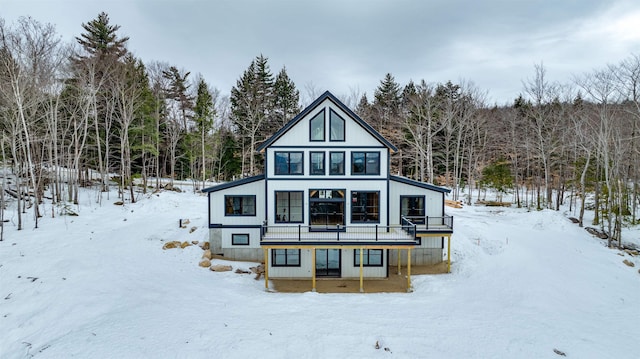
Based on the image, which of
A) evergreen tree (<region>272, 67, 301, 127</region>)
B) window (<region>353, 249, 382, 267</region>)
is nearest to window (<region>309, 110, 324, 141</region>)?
window (<region>353, 249, 382, 267</region>)

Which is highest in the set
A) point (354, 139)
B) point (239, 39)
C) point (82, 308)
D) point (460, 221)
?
point (239, 39)

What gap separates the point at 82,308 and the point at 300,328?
312 inches

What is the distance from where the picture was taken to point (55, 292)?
10.9 m

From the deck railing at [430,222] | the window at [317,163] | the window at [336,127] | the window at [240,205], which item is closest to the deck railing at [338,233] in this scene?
the deck railing at [430,222]

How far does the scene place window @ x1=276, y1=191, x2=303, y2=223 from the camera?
15906 millimetres

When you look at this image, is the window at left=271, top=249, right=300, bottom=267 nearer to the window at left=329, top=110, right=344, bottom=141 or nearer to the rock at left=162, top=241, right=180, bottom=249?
the rock at left=162, top=241, right=180, bottom=249

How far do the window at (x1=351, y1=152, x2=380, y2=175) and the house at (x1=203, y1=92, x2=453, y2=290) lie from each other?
0.18 ft

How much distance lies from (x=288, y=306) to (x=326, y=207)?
5.96m

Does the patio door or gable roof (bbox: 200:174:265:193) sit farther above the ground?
gable roof (bbox: 200:174:265:193)

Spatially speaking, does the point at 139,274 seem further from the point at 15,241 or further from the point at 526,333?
the point at 526,333

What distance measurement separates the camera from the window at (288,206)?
15.9 metres

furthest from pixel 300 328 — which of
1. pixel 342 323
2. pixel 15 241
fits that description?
pixel 15 241

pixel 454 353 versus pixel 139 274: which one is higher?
pixel 139 274

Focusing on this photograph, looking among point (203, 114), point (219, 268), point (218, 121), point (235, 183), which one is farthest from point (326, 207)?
point (218, 121)
